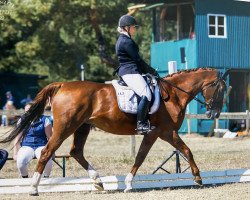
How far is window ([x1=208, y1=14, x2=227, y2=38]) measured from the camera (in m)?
31.2

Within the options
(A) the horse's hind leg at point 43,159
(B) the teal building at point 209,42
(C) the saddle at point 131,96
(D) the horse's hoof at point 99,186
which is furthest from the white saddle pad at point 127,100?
(B) the teal building at point 209,42

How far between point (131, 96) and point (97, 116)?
0.65 metres

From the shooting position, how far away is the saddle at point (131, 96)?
416 inches

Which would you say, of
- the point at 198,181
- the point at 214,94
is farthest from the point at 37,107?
the point at 214,94

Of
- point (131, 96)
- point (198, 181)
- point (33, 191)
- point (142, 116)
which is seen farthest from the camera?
point (198, 181)

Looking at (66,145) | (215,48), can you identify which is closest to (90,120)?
(66,145)

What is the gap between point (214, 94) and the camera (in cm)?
1145

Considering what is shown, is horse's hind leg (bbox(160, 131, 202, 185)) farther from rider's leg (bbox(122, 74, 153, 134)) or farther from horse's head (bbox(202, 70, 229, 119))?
horse's head (bbox(202, 70, 229, 119))

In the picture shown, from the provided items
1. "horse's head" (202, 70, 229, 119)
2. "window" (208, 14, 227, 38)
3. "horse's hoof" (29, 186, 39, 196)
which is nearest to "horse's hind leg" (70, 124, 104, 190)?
"horse's hoof" (29, 186, 39, 196)

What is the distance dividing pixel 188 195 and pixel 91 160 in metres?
6.57

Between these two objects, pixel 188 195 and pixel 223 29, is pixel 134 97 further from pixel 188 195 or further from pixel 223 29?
pixel 223 29

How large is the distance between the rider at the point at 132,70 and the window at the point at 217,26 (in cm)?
2098

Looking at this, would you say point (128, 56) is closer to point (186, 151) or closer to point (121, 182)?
point (186, 151)

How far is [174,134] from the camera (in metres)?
10.7
